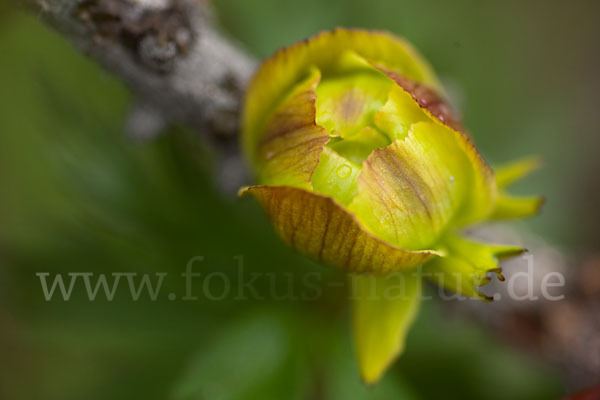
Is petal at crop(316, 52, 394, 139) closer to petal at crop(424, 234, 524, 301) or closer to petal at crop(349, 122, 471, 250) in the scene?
petal at crop(349, 122, 471, 250)

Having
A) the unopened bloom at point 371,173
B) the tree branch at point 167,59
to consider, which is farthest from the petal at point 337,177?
→ the tree branch at point 167,59

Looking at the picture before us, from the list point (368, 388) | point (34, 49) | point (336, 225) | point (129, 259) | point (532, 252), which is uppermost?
point (34, 49)

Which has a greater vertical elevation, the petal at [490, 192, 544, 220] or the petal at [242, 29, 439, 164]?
the petal at [242, 29, 439, 164]

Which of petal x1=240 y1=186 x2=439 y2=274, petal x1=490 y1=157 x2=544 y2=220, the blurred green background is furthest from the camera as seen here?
the blurred green background

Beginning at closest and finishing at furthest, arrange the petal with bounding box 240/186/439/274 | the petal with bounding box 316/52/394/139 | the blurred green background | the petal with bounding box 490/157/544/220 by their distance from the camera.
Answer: the petal with bounding box 240/186/439/274 → the petal with bounding box 316/52/394/139 → the petal with bounding box 490/157/544/220 → the blurred green background

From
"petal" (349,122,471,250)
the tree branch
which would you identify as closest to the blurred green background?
the tree branch

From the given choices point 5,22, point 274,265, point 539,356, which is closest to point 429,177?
point 274,265

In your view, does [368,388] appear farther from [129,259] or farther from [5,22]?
[5,22]
